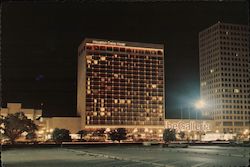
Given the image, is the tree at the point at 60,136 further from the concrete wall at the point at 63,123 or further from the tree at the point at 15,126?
the concrete wall at the point at 63,123

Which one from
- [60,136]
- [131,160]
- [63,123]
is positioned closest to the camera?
[131,160]

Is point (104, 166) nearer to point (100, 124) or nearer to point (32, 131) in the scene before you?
point (32, 131)

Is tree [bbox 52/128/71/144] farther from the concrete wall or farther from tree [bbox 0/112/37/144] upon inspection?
the concrete wall

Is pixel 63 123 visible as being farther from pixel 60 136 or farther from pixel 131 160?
pixel 131 160

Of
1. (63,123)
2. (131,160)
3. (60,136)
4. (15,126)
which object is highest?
(15,126)

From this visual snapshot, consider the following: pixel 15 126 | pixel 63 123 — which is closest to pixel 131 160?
pixel 15 126

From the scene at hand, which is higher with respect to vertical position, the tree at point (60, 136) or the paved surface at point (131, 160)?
the paved surface at point (131, 160)

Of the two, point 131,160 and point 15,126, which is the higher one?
point 15,126

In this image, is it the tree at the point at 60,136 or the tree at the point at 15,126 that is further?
the tree at the point at 60,136

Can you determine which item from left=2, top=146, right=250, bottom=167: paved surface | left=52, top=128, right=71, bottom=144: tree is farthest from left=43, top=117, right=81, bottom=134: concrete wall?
left=2, top=146, right=250, bottom=167: paved surface

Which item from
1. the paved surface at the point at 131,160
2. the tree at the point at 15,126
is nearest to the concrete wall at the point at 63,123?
the tree at the point at 15,126

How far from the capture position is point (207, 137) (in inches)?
6029

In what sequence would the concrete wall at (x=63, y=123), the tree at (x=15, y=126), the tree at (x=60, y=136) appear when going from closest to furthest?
the tree at (x=15, y=126) < the tree at (x=60, y=136) < the concrete wall at (x=63, y=123)

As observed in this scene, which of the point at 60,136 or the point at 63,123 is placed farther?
the point at 63,123
